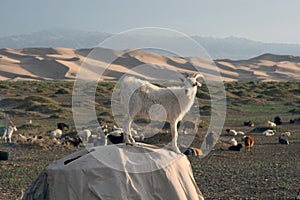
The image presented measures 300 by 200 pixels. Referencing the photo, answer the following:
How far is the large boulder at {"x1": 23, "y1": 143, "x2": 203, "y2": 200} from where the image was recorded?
700 cm

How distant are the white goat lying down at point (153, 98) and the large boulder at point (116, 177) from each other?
21.4 inches

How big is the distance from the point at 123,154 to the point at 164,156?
0.62m

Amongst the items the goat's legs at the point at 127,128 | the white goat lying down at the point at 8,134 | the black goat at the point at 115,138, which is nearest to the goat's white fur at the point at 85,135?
the black goat at the point at 115,138

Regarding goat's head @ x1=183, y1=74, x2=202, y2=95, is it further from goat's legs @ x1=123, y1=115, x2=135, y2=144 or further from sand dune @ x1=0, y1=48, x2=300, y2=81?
sand dune @ x1=0, y1=48, x2=300, y2=81

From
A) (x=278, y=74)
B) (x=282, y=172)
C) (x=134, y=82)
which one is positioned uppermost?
(x=134, y=82)

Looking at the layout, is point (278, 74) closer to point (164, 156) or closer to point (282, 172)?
point (282, 172)

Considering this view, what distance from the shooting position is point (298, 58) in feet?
571

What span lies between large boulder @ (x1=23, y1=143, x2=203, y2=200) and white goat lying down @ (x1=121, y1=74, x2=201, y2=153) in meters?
0.54

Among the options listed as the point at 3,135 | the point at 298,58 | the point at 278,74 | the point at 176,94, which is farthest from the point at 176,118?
the point at 298,58

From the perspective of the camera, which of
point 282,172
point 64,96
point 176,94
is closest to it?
point 176,94

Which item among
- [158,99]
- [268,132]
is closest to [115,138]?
[268,132]

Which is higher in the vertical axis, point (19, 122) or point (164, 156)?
point (164, 156)

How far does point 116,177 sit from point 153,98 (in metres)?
1.60

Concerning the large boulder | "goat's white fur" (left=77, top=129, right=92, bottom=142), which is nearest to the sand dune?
"goat's white fur" (left=77, top=129, right=92, bottom=142)
